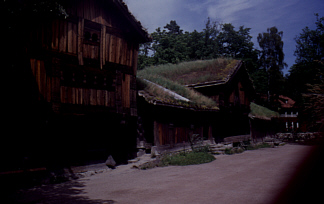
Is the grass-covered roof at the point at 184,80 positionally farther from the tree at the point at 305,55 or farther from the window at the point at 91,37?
the tree at the point at 305,55

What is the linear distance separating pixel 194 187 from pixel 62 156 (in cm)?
620

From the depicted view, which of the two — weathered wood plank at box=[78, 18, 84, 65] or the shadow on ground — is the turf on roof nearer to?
weathered wood plank at box=[78, 18, 84, 65]

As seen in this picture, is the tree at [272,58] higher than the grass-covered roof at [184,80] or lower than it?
higher

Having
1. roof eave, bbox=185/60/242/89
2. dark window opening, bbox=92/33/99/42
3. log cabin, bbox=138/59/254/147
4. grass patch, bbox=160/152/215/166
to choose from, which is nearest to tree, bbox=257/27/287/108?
log cabin, bbox=138/59/254/147

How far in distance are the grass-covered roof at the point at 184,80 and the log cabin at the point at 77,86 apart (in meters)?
2.56

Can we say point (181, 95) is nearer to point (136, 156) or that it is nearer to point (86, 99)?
point (136, 156)

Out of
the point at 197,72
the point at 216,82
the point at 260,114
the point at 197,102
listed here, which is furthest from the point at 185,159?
the point at 260,114

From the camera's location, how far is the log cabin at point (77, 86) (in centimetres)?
1002

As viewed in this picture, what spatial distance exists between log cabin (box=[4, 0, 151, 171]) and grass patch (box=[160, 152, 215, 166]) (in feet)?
6.73

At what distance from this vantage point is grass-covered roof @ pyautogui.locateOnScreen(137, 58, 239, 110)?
16184 mm

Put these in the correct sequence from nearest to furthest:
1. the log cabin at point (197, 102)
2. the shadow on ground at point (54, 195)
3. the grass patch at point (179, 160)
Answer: the shadow on ground at point (54, 195)
the grass patch at point (179, 160)
the log cabin at point (197, 102)

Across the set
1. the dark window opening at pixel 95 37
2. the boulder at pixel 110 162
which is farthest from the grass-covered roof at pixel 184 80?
the dark window opening at pixel 95 37

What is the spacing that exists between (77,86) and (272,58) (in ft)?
147

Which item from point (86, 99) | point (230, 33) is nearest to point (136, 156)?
point (86, 99)
